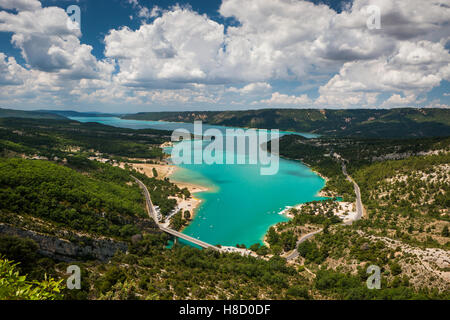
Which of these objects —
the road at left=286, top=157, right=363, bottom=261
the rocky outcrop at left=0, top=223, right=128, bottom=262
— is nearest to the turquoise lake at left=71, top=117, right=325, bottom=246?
the road at left=286, top=157, right=363, bottom=261

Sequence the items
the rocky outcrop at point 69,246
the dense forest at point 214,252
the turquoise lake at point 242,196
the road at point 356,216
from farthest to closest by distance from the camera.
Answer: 1. the turquoise lake at point 242,196
2. the road at point 356,216
3. the rocky outcrop at point 69,246
4. the dense forest at point 214,252

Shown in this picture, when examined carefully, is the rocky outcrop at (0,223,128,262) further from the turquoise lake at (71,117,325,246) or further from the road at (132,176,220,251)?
the turquoise lake at (71,117,325,246)

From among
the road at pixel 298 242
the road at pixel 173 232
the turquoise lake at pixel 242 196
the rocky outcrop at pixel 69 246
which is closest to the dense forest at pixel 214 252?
the rocky outcrop at pixel 69 246

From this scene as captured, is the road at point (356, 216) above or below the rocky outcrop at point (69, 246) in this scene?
below

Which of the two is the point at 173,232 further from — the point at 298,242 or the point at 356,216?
the point at 356,216

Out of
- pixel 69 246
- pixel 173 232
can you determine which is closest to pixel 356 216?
pixel 173 232

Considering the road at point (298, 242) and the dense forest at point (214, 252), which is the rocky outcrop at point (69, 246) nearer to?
the dense forest at point (214, 252)
